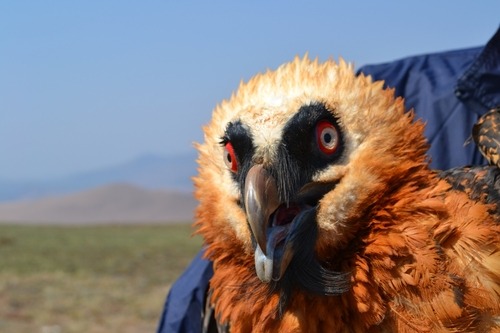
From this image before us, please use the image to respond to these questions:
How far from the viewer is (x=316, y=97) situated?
234 cm

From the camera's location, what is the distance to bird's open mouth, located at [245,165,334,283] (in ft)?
7.13

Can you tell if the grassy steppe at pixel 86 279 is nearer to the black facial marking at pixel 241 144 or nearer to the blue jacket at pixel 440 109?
the blue jacket at pixel 440 109

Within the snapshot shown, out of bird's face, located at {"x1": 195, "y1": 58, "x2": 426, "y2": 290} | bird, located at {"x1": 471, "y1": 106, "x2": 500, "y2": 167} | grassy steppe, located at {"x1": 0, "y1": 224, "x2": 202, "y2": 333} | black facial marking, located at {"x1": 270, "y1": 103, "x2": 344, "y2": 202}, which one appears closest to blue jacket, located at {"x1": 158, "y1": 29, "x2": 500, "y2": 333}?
bird, located at {"x1": 471, "y1": 106, "x2": 500, "y2": 167}

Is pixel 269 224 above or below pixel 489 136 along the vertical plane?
below

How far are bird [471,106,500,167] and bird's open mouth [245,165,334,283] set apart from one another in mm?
798

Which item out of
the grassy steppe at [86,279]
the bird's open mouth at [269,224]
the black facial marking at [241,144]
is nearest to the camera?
the bird's open mouth at [269,224]

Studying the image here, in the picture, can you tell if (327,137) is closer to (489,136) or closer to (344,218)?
(344,218)

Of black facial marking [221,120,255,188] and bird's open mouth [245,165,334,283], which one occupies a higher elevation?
black facial marking [221,120,255,188]

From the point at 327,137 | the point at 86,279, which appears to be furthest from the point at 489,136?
the point at 86,279

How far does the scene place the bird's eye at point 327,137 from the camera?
2.30 metres

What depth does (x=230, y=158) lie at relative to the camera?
7.97 ft

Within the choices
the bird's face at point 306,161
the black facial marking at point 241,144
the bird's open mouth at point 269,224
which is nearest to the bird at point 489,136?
the bird's face at point 306,161

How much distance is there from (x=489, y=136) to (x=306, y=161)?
0.82 meters

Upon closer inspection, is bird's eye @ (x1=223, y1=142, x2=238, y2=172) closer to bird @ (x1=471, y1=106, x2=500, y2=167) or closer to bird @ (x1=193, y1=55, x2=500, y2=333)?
bird @ (x1=193, y1=55, x2=500, y2=333)
